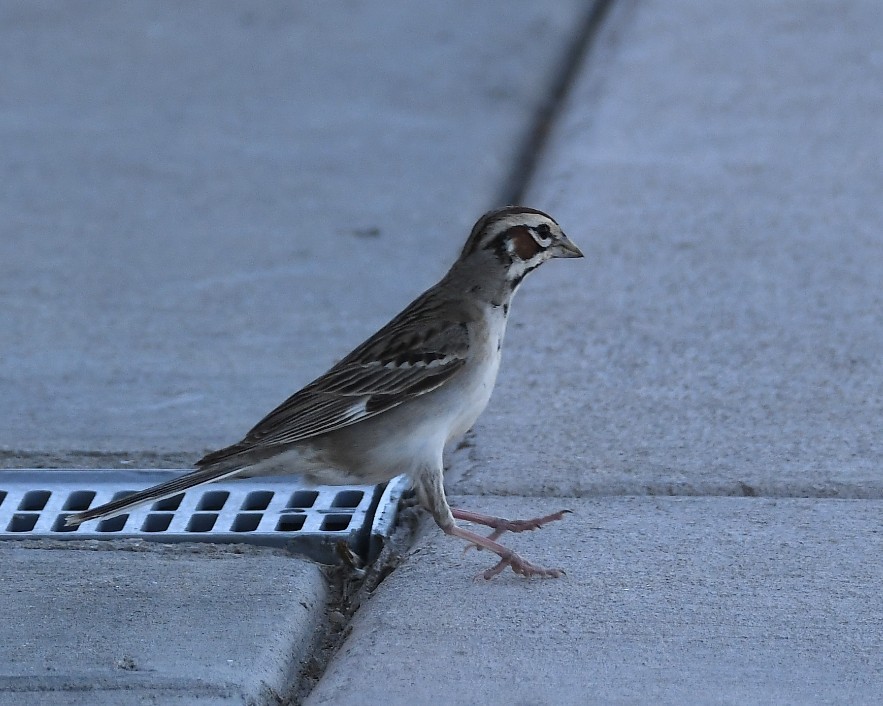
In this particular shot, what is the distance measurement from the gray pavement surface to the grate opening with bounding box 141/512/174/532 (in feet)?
1.01

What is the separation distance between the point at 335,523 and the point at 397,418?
0.39 metres

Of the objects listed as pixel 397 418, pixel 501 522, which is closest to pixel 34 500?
pixel 397 418

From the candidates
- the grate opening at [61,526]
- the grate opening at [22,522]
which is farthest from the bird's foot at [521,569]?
the grate opening at [22,522]

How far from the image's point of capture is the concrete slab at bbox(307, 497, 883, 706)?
3809 mm

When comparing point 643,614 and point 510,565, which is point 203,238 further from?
point 643,614

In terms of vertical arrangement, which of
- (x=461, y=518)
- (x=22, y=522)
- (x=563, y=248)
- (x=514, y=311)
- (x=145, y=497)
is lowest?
(x=514, y=311)

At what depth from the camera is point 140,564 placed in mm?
4617

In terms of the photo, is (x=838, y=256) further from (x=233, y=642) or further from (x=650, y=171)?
(x=233, y=642)

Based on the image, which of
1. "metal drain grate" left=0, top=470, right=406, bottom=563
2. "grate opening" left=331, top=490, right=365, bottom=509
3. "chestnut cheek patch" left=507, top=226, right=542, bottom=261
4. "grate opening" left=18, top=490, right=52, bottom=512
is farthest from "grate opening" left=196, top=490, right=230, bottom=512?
"chestnut cheek patch" left=507, top=226, right=542, bottom=261

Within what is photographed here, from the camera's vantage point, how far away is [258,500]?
519 cm

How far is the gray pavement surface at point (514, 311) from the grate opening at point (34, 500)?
0.23 metres

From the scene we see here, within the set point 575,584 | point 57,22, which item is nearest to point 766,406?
point 575,584

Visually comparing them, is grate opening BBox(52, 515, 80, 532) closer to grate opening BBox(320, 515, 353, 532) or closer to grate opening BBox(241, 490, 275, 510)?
grate opening BBox(241, 490, 275, 510)

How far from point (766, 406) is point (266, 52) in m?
5.53
